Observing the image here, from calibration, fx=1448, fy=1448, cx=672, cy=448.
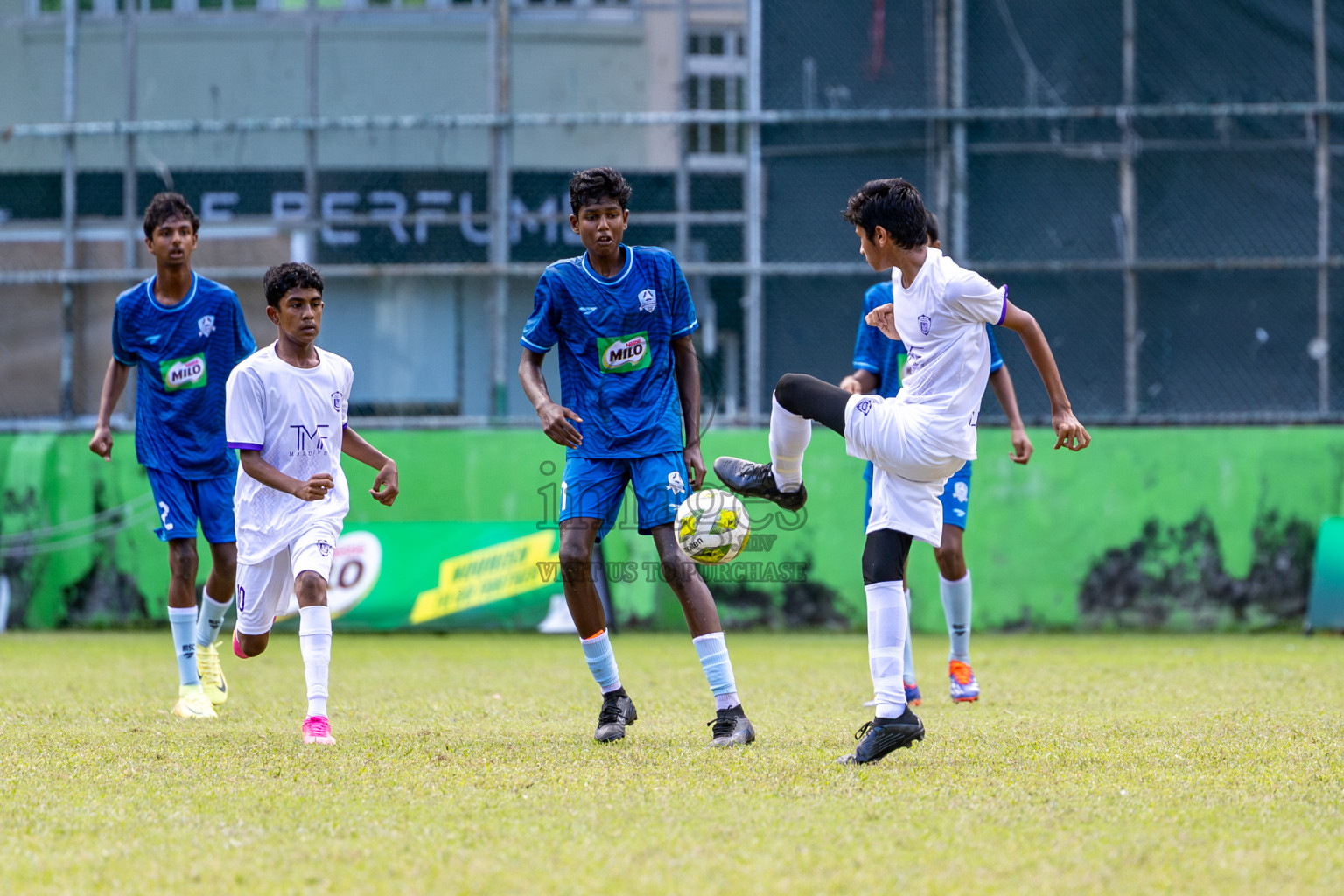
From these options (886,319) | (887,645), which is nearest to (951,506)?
(886,319)

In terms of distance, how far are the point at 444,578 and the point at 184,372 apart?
498 centimetres

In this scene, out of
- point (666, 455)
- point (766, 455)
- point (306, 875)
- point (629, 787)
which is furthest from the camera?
point (766, 455)

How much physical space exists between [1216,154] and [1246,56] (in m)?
0.90

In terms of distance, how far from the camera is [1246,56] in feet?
40.0

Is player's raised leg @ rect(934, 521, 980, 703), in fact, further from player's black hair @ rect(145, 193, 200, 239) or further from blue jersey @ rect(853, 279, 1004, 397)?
player's black hair @ rect(145, 193, 200, 239)

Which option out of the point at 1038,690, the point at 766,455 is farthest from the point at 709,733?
the point at 766,455

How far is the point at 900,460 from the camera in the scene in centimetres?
479

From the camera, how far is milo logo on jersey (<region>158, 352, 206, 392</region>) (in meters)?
6.84

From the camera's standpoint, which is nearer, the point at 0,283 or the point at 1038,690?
the point at 1038,690

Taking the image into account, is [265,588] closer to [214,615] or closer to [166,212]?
[214,615]

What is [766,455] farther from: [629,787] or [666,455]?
[629,787]

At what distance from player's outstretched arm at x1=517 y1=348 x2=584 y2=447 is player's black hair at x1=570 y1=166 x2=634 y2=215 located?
0.62m

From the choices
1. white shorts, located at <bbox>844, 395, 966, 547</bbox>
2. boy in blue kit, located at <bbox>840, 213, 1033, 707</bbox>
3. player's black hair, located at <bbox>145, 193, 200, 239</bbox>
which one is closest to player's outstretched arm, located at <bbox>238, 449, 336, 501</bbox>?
player's black hair, located at <bbox>145, 193, 200, 239</bbox>

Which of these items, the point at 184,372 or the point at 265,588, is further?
the point at 184,372
